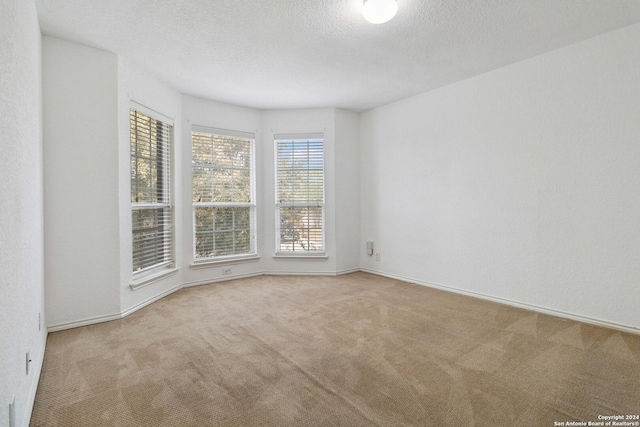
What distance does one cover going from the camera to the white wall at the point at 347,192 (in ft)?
16.9

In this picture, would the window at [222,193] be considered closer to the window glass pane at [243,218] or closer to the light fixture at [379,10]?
the window glass pane at [243,218]

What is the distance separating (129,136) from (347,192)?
3.14 m

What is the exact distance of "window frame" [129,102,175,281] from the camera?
140 inches

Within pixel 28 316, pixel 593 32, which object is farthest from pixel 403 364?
pixel 593 32

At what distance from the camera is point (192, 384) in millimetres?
2051

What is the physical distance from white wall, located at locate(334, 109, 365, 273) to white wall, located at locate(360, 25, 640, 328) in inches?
27.6

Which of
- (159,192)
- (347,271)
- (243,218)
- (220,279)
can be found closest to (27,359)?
(159,192)

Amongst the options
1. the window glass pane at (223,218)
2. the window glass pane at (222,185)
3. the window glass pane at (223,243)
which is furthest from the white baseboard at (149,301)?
the window glass pane at (222,185)

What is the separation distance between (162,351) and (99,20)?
2.76m

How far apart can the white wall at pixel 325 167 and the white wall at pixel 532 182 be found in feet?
3.19

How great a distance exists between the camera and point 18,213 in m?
1.71

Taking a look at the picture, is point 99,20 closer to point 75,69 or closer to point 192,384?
point 75,69

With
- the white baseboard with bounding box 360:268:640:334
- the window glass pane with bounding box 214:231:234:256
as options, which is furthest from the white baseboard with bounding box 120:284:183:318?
the white baseboard with bounding box 360:268:640:334

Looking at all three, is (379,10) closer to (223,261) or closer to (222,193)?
(222,193)
